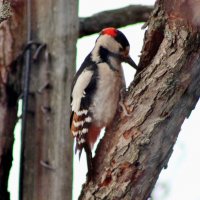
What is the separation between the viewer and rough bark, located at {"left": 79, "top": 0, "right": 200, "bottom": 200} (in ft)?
12.9

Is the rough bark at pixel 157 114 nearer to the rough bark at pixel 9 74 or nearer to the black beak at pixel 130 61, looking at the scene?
the black beak at pixel 130 61

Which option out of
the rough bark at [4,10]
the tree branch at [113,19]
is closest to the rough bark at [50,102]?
the rough bark at [4,10]

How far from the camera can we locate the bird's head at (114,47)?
436cm

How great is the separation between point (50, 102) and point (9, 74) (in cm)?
26

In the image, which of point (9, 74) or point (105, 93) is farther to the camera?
point (9, 74)

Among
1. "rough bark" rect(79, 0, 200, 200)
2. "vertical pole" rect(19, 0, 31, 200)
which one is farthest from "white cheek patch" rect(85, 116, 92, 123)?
"vertical pole" rect(19, 0, 31, 200)

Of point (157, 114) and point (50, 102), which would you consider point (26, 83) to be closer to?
point (50, 102)

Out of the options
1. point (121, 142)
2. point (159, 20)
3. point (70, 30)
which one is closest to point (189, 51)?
point (159, 20)

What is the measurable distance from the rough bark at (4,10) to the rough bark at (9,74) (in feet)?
0.24

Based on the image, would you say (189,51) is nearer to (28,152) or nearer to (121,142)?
(121,142)

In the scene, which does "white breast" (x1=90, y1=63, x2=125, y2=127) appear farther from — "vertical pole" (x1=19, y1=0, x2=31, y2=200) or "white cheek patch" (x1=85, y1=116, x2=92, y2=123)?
"vertical pole" (x1=19, y1=0, x2=31, y2=200)

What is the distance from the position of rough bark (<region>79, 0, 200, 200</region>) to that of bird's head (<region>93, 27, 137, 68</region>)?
0.35 metres

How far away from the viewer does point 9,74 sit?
4.91 m

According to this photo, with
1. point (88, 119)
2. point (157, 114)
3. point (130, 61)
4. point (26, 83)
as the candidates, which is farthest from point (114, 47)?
point (26, 83)
